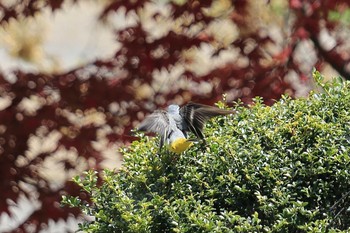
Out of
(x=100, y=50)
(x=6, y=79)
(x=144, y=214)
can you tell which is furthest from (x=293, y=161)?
(x=100, y=50)

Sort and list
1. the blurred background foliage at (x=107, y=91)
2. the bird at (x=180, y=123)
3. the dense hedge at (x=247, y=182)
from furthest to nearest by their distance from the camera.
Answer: the blurred background foliage at (x=107, y=91)
the bird at (x=180, y=123)
the dense hedge at (x=247, y=182)

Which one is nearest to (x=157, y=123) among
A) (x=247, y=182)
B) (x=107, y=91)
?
(x=247, y=182)

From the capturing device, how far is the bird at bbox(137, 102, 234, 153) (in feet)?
8.54

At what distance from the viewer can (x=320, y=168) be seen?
239 cm

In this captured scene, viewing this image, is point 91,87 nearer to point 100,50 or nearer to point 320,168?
point 320,168

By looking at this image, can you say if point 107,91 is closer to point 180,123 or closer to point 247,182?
point 180,123

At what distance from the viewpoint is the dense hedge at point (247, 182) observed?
236 cm

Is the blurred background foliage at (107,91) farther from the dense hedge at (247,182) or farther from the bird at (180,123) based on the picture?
the dense hedge at (247,182)

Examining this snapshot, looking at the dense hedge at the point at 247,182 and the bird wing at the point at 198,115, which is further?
the bird wing at the point at 198,115

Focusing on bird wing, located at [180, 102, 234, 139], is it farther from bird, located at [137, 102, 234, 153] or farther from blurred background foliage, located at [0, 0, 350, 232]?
blurred background foliage, located at [0, 0, 350, 232]

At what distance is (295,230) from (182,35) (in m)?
2.38

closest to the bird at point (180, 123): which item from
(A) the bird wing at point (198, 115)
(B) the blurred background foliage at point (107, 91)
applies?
(A) the bird wing at point (198, 115)

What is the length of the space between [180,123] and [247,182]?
392 mm

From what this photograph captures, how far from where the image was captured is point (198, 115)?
269cm
